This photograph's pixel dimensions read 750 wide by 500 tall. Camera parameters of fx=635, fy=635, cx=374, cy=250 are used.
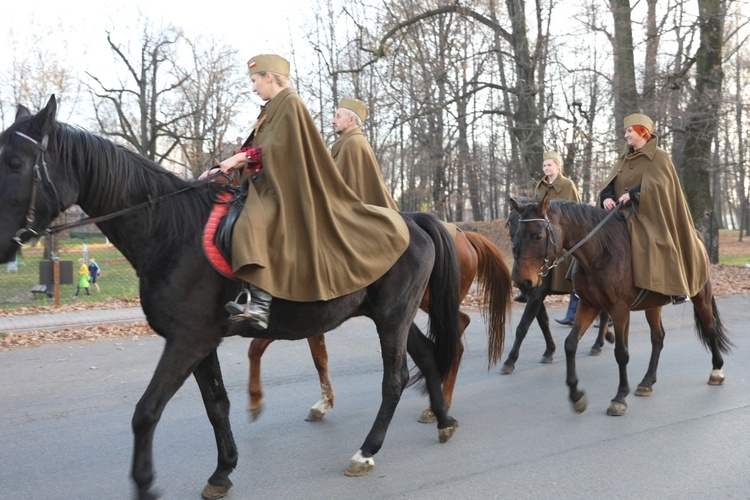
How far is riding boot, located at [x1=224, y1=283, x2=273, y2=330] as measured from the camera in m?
3.62

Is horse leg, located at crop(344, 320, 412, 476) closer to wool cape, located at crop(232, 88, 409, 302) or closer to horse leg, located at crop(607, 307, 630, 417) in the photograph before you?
wool cape, located at crop(232, 88, 409, 302)

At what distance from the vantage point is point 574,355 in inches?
228

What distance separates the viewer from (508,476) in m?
4.20

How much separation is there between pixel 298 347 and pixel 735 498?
5.58m

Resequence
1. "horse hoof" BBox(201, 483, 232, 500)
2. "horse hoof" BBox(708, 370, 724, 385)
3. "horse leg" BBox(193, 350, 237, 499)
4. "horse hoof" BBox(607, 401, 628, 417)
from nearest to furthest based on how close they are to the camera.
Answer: "horse hoof" BBox(201, 483, 232, 500)
"horse leg" BBox(193, 350, 237, 499)
"horse hoof" BBox(607, 401, 628, 417)
"horse hoof" BBox(708, 370, 724, 385)

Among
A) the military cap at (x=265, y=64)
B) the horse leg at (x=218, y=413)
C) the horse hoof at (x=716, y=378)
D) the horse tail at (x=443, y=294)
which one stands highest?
the military cap at (x=265, y=64)

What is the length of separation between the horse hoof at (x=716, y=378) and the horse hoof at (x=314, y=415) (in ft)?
13.8

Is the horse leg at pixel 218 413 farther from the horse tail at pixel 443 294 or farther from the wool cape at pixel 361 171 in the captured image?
the wool cape at pixel 361 171

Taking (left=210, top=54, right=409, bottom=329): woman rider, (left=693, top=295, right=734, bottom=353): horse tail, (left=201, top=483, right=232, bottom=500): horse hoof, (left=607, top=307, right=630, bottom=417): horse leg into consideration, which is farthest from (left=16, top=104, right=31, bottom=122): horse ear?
(left=693, top=295, right=734, bottom=353): horse tail

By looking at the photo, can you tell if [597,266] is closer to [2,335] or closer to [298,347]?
[298,347]

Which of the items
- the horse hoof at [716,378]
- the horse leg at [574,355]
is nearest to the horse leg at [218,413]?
the horse leg at [574,355]

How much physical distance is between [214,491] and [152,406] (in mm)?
843

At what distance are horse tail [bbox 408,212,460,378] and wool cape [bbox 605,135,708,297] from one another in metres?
2.20

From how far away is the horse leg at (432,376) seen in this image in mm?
4934
